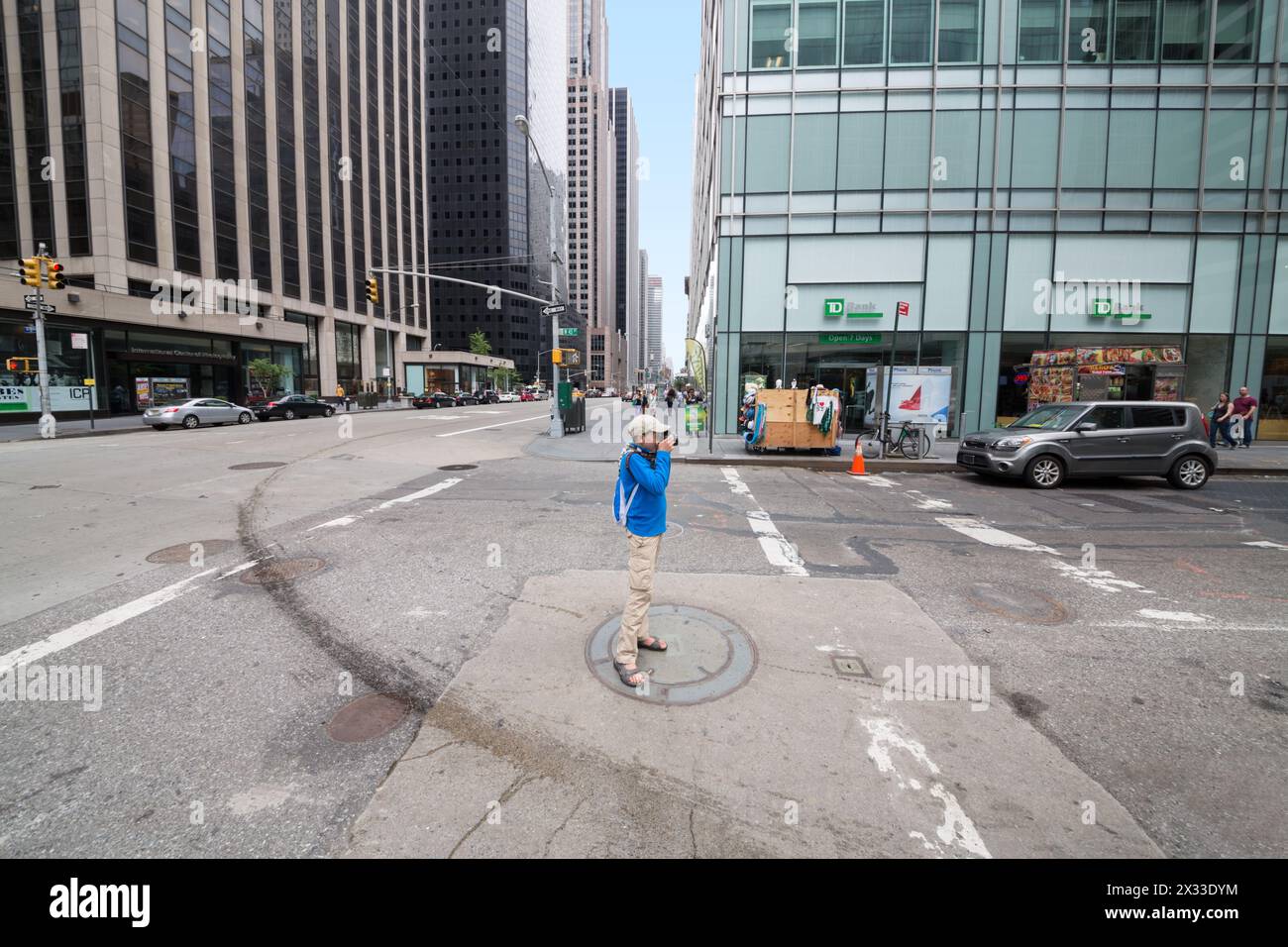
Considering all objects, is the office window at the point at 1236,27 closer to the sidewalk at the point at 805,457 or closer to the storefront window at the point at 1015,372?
the storefront window at the point at 1015,372

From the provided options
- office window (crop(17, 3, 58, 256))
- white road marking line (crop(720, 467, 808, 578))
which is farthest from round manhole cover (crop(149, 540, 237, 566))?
office window (crop(17, 3, 58, 256))

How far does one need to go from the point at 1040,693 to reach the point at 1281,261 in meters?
26.9

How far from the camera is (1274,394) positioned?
20.2 metres

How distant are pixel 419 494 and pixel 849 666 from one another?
8.33m

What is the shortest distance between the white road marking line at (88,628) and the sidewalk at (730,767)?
10.0 feet

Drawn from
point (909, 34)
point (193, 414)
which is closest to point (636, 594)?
point (909, 34)

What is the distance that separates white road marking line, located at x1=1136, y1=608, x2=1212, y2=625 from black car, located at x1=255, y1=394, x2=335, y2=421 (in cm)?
3511

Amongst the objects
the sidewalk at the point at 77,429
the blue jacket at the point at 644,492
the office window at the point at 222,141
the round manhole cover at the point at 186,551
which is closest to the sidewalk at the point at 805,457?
the round manhole cover at the point at 186,551

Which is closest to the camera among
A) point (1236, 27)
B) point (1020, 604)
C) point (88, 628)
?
point (88, 628)

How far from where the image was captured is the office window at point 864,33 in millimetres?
19750

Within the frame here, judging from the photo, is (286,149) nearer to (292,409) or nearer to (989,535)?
(292,409)
